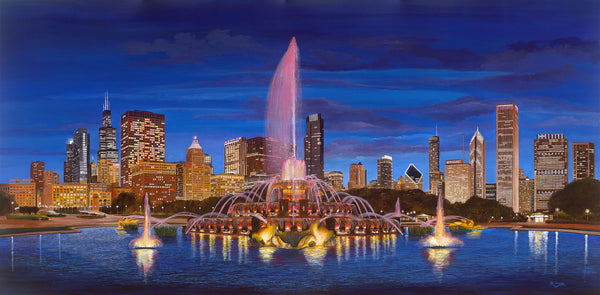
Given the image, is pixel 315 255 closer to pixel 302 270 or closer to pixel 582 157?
pixel 302 270

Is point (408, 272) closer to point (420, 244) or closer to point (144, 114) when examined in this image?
point (420, 244)

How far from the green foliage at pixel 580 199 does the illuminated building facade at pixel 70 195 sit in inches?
5695

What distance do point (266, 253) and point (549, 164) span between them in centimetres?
14385

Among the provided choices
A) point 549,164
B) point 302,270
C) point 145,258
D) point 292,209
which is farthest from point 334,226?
point 549,164

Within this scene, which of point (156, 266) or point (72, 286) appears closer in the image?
point (72, 286)

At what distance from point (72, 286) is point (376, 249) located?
58.0ft

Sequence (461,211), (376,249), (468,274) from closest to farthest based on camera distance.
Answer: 1. (468,274)
2. (376,249)
3. (461,211)

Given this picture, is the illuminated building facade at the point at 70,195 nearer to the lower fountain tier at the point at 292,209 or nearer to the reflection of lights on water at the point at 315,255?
the lower fountain tier at the point at 292,209

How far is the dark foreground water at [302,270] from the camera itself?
1684 cm

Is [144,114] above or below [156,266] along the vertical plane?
above

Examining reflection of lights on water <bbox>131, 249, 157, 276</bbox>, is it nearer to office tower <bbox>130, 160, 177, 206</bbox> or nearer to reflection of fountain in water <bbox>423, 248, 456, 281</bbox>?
reflection of fountain in water <bbox>423, 248, 456, 281</bbox>

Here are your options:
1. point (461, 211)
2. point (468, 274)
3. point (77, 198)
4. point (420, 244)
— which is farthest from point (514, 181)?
point (468, 274)

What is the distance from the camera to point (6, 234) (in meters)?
Result: 41.3

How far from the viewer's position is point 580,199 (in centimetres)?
6103
